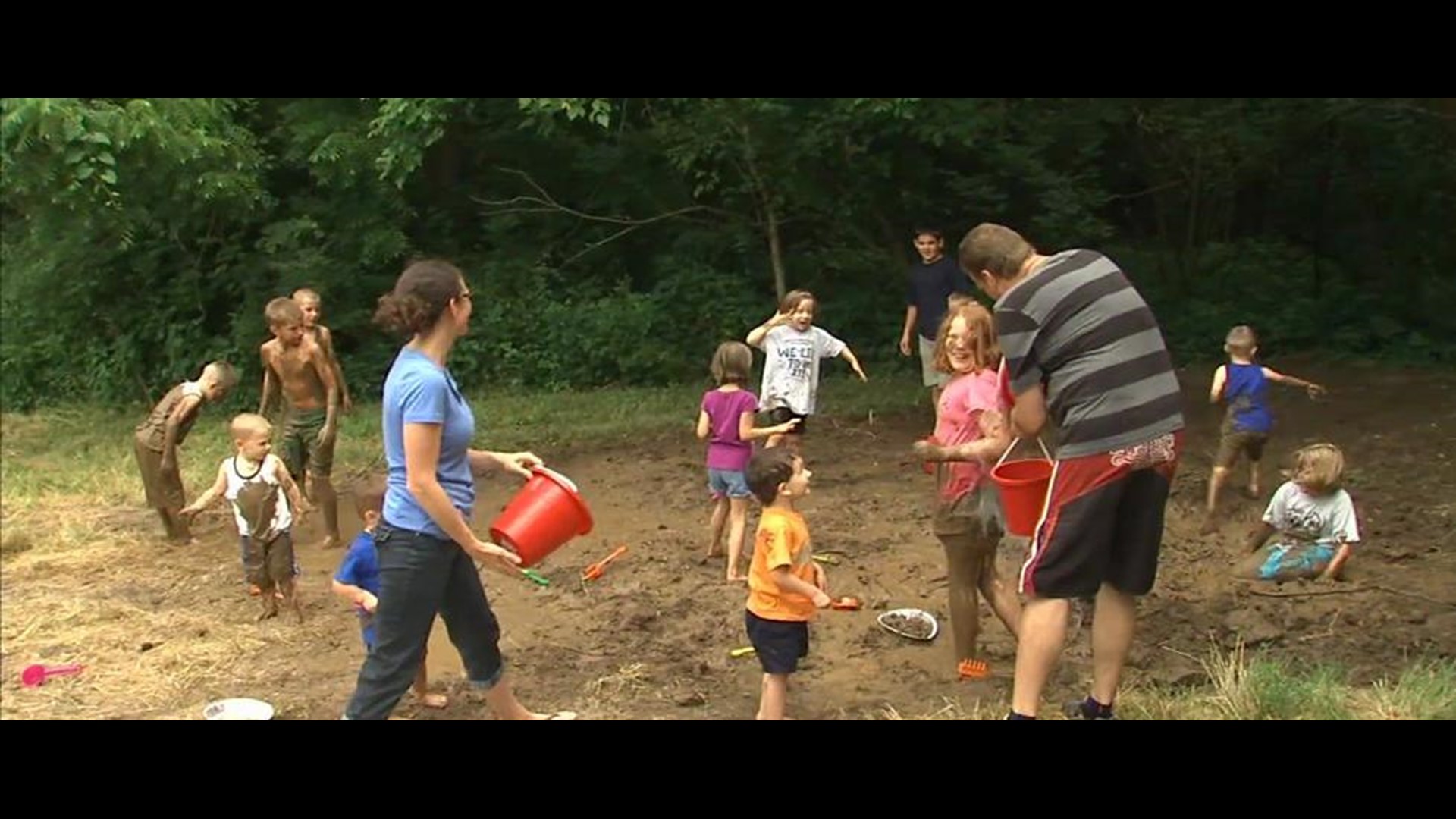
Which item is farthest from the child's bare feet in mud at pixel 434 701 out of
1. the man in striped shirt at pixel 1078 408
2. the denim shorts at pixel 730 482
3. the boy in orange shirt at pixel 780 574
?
the man in striped shirt at pixel 1078 408

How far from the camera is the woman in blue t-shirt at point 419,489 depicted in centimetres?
391

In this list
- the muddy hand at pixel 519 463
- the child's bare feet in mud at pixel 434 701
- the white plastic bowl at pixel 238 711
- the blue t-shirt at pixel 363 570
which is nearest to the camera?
the muddy hand at pixel 519 463

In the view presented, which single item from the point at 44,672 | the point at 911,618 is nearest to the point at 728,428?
the point at 911,618

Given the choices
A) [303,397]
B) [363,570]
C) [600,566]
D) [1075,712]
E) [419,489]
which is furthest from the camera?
[303,397]

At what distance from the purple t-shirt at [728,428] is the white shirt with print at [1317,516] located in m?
2.67

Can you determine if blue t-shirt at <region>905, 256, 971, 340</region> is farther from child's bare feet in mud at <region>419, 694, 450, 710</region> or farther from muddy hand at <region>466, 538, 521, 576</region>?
muddy hand at <region>466, 538, 521, 576</region>

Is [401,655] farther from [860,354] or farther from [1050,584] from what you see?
[860,354]

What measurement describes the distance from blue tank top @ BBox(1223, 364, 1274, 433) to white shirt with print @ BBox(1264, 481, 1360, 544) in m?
1.09

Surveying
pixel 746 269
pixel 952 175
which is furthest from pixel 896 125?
pixel 746 269

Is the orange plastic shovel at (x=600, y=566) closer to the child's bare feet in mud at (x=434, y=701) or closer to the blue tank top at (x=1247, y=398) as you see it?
the child's bare feet in mud at (x=434, y=701)

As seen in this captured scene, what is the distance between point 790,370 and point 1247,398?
2647 millimetres

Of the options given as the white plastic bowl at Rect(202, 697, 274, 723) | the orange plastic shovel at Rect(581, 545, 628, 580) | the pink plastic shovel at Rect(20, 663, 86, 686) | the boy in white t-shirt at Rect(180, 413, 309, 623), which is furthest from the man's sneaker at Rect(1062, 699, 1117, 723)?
the pink plastic shovel at Rect(20, 663, 86, 686)

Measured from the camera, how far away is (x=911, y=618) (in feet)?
19.7

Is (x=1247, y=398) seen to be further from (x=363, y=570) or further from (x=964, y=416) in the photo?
(x=363, y=570)
